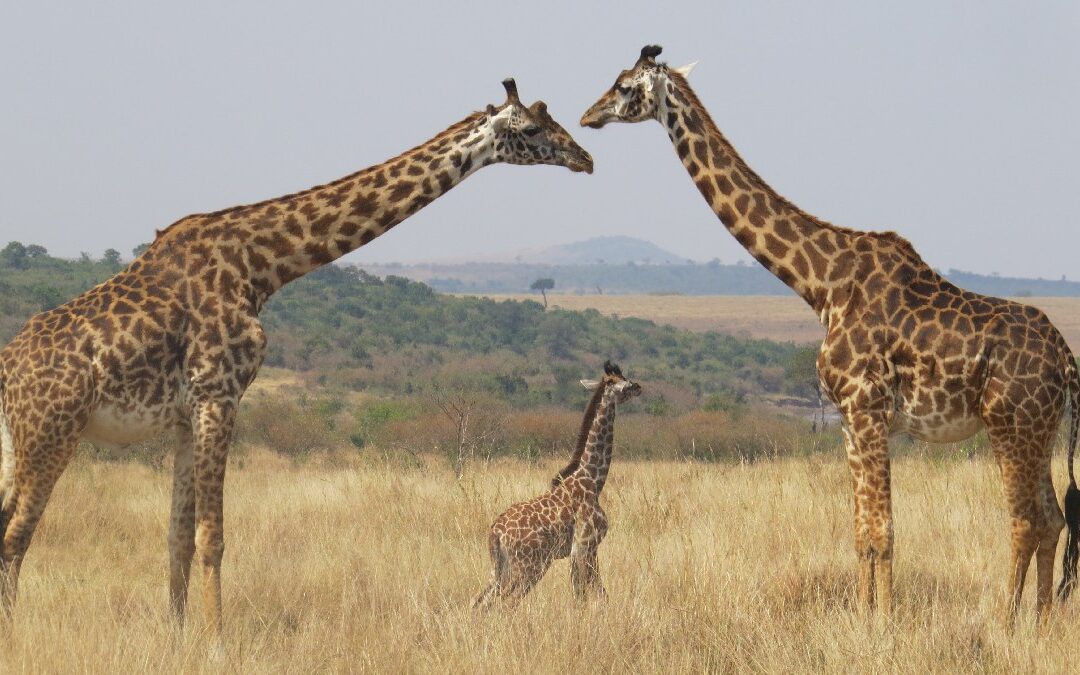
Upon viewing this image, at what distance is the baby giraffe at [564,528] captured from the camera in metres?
7.54

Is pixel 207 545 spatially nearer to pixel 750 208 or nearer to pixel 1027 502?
pixel 750 208

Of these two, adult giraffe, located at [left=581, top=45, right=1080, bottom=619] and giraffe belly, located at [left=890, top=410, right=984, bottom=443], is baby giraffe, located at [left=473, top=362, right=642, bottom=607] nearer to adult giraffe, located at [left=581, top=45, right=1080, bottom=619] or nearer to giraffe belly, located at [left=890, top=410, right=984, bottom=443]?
adult giraffe, located at [left=581, top=45, right=1080, bottom=619]

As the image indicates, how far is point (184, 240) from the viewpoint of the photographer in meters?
7.43

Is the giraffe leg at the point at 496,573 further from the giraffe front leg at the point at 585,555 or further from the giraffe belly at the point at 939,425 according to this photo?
the giraffe belly at the point at 939,425

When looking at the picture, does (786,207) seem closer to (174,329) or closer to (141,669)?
(174,329)

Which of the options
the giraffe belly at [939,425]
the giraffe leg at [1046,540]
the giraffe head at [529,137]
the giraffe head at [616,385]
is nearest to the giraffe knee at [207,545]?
the giraffe head at [616,385]

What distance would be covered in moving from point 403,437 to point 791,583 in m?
19.2

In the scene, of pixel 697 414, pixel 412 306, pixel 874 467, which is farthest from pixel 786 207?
pixel 412 306

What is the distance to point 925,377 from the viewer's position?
277 inches

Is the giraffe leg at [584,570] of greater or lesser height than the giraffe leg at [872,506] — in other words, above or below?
below

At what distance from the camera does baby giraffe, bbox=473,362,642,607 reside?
7.54 meters

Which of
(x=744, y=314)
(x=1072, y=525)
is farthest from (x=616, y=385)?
(x=744, y=314)

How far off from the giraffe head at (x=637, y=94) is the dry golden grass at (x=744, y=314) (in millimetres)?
86330

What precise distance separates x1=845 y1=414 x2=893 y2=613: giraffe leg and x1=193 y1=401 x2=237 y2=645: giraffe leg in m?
3.70
